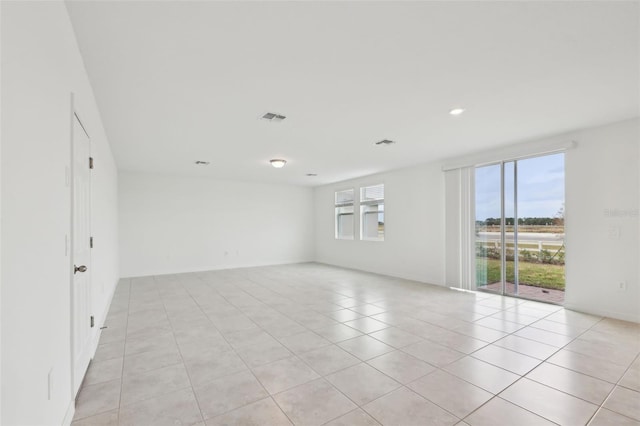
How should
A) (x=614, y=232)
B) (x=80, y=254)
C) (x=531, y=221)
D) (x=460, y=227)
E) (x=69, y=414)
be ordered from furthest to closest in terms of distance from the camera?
(x=460, y=227), (x=531, y=221), (x=614, y=232), (x=80, y=254), (x=69, y=414)

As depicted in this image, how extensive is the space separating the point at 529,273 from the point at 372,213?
357 centimetres

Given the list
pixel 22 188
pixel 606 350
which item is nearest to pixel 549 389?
pixel 606 350

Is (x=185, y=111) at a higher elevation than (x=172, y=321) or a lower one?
higher

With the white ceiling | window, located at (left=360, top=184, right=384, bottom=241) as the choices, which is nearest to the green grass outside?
the white ceiling

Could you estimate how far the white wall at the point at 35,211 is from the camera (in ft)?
3.58

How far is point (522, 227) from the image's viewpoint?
498 cm

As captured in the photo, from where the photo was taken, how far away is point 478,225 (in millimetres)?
5449

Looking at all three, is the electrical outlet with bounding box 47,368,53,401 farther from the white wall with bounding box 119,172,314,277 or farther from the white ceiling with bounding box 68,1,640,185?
the white wall with bounding box 119,172,314,277

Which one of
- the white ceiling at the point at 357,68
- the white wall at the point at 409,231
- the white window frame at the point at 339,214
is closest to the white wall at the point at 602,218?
the white ceiling at the point at 357,68

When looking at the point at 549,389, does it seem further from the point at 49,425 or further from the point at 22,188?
the point at 22,188

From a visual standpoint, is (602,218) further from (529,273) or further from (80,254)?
(80,254)

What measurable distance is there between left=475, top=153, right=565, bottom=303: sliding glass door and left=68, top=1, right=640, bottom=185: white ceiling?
0.85 metres

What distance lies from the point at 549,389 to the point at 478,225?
138 inches

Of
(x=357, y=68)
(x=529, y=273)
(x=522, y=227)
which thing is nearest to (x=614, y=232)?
(x=522, y=227)
